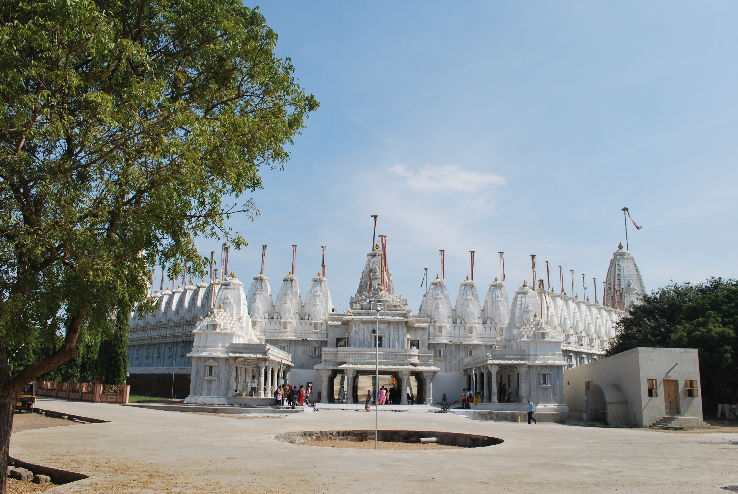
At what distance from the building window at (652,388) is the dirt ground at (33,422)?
89.4ft

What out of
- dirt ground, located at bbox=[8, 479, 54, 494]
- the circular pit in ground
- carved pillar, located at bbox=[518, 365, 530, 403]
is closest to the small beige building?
carved pillar, located at bbox=[518, 365, 530, 403]

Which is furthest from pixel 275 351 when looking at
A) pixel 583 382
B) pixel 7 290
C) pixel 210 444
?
pixel 7 290

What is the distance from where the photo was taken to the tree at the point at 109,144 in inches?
409

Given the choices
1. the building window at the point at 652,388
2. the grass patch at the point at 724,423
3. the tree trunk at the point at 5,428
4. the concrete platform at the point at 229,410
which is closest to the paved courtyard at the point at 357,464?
the tree trunk at the point at 5,428

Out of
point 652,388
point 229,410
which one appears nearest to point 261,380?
point 229,410

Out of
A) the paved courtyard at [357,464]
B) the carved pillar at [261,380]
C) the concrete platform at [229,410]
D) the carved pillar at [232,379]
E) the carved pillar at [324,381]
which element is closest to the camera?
the paved courtyard at [357,464]

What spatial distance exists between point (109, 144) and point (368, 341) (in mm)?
47037

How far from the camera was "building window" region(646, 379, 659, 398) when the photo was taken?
109ft

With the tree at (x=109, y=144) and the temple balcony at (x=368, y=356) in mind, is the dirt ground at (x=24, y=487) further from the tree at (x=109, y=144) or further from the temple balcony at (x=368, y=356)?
the temple balcony at (x=368, y=356)

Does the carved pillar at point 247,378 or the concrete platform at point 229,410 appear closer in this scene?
the concrete platform at point 229,410

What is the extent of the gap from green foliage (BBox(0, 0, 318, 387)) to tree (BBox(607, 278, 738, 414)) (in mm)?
35996

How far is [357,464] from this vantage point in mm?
14633

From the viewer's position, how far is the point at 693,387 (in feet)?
109

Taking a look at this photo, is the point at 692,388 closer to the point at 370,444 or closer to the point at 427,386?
the point at 370,444
